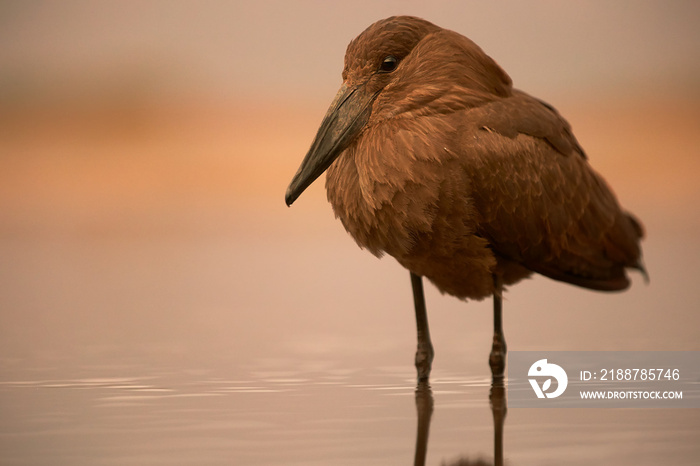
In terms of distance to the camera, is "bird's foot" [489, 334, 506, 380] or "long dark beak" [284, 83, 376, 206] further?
"bird's foot" [489, 334, 506, 380]

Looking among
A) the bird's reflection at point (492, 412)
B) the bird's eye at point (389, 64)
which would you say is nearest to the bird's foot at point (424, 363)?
the bird's reflection at point (492, 412)

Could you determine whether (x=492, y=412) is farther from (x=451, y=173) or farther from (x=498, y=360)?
(x=451, y=173)

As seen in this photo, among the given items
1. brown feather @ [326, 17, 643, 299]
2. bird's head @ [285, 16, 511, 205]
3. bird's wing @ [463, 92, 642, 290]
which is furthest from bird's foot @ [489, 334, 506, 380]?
bird's head @ [285, 16, 511, 205]

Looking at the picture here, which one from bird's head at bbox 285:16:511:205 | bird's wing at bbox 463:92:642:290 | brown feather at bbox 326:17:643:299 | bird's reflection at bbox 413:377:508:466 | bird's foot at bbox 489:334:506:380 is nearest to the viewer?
bird's reflection at bbox 413:377:508:466

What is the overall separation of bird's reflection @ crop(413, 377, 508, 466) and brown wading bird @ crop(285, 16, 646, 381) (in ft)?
0.96

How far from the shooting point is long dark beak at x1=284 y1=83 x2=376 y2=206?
5824mm

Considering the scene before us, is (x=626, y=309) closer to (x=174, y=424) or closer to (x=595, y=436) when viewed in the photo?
(x=595, y=436)

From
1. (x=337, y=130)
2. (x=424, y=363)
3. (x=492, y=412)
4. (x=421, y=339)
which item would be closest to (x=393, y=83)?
(x=337, y=130)

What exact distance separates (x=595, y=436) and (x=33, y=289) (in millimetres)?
7512

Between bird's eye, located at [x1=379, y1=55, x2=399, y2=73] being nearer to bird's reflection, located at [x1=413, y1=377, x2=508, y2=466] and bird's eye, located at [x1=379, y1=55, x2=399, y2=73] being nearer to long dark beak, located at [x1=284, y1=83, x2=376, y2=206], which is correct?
long dark beak, located at [x1=284, y1=83, x2=376, y2=206]

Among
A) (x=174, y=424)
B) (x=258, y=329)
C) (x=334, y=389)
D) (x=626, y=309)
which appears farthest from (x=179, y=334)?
(x=626, y=309)

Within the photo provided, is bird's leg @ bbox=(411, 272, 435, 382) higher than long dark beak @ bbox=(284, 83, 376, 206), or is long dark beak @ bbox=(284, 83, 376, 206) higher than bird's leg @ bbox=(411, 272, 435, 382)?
long dark beak @ bbox=(284, 83, 376, 206)

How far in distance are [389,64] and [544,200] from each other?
111 cm

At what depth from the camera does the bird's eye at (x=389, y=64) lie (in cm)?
584
